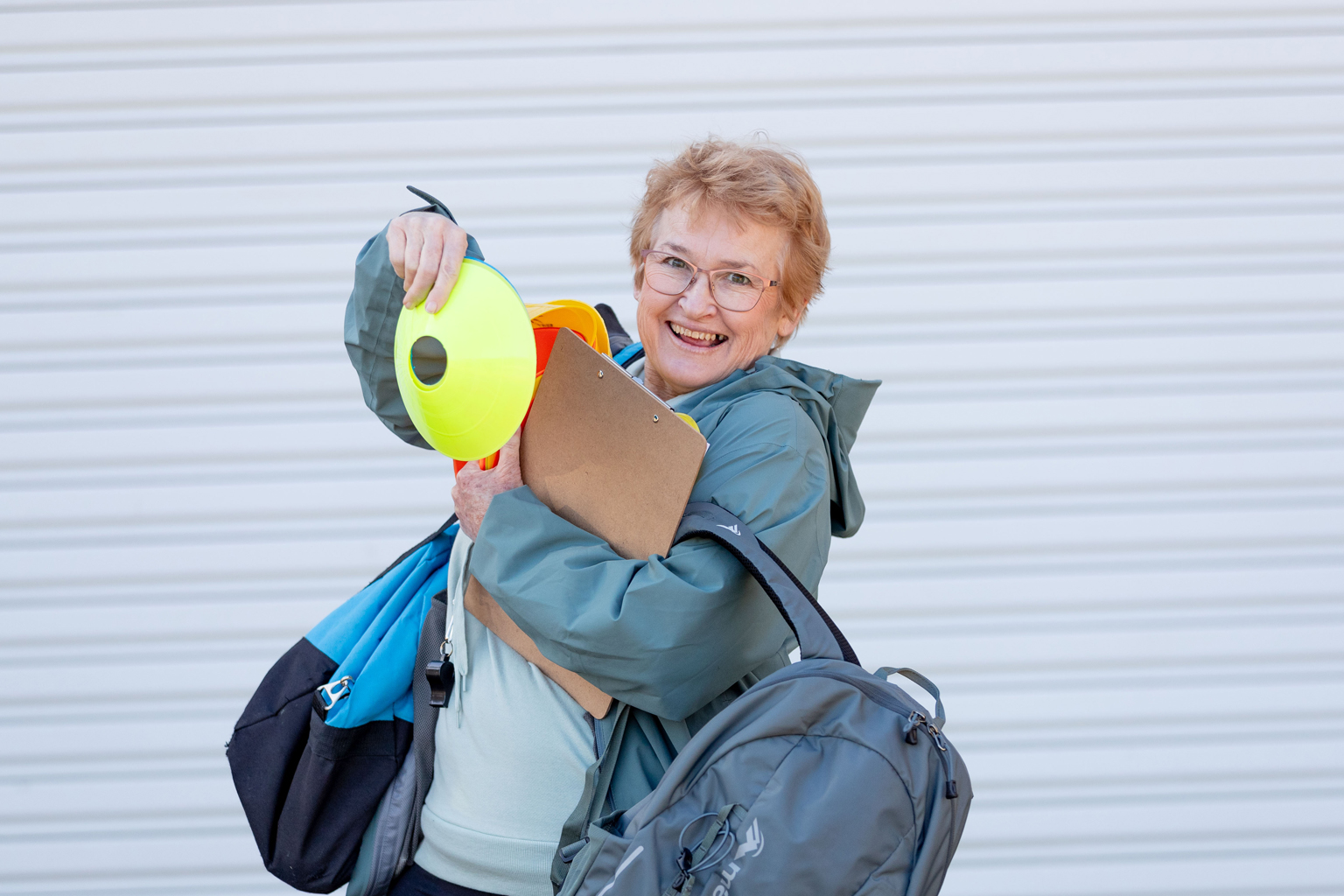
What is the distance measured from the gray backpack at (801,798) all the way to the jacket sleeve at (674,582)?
80 mm

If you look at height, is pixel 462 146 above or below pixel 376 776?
above

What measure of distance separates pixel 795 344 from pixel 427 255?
175cm

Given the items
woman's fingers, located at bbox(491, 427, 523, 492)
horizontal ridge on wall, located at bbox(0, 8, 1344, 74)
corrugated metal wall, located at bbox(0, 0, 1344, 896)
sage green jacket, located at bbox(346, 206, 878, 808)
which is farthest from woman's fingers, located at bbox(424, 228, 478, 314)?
horizontal ridge on wall, located at bbox(0, 8, 1344, 74)

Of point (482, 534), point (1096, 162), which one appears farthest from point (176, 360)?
point (1096, 162)

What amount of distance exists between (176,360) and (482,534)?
75.8 inches

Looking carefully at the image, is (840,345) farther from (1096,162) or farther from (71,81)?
(71,81)

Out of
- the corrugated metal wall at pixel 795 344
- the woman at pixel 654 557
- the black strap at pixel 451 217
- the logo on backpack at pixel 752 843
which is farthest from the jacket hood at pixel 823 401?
the corrugated metal wall at pixel 795 344

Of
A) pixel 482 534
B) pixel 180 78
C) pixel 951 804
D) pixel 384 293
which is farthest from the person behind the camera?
pixel 180 78

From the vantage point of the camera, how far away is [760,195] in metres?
1.46

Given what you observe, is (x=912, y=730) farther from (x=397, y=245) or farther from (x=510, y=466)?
(x=397, y=245)

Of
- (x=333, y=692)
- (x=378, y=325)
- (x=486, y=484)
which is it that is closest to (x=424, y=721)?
(x=333, y=692)

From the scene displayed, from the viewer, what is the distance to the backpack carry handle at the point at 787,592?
1.16 metres

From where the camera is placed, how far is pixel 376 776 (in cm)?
144

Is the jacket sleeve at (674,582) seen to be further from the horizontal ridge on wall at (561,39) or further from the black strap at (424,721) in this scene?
the horizontal ridge on wall at (561,39)
